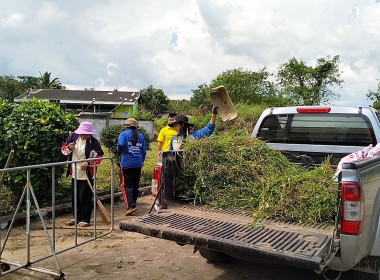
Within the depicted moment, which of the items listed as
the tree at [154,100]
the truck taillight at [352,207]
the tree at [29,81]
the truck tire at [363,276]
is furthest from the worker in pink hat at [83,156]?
the tree at [29,81]

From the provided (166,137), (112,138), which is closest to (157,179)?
(166,137)

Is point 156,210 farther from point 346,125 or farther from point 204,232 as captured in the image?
point 346,125

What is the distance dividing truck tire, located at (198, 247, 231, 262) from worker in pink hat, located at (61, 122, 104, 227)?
2327 mm

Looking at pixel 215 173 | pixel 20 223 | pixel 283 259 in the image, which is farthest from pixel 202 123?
pixel 283 259

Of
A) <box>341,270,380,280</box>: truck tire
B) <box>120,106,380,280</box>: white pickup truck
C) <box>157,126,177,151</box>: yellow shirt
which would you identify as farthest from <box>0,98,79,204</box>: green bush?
<box>341,270,380,280</box>: truck tire

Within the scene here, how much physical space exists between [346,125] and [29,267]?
417 centimetres

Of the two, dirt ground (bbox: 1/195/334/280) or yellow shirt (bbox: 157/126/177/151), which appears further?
yellow shirt (bbox: 157/126/177/151)

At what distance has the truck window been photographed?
15.0 ft

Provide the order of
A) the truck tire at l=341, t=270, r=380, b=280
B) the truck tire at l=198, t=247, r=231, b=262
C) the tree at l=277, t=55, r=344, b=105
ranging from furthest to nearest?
the tree at l=277, t=55, r=344, b=105 → the truck tire at l=198, t=247, r=231, b=262 → the truck tire at l=341, t=270, r=380, b=280

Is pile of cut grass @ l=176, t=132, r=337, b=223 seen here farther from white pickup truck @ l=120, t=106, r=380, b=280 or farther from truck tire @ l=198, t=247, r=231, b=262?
truck tire @ l=198, t=247, r=231, b=262

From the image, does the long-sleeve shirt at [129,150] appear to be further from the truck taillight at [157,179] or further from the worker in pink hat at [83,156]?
the truck taillight at [157,179]

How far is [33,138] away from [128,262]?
284 centimetres

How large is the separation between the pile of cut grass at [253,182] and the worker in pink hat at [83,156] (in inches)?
83.6

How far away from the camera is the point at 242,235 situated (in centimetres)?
298
